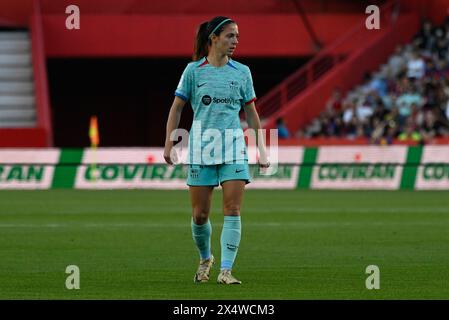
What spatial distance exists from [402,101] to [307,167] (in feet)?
16.8

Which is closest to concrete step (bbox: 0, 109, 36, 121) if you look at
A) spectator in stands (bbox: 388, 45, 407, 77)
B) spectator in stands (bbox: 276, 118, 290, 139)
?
spectator in stands (bbox: 276, 118, 290, 139)

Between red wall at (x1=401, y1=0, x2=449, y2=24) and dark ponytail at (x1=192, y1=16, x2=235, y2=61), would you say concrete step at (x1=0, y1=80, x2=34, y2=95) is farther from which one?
dark ponytail at (x1=192, y1=16, x2=235, y2=61)

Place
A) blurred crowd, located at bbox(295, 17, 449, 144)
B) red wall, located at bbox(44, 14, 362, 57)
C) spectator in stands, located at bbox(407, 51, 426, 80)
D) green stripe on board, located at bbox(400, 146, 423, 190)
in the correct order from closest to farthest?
1. green stripe on board, located at bbox(400, 146, 423, 190)
2. blurred crowd, located at bbox(295, 17, 449, 144)
3. spectator in stands, located at bbox(407, 51, 426, 80)
4. red wall, located at bbox(44, 14, 362, 57)

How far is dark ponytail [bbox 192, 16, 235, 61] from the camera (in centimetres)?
1142

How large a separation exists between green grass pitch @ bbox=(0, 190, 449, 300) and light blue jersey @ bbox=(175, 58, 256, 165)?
114cm

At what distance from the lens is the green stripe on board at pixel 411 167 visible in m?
32.1

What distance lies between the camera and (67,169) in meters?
32.8

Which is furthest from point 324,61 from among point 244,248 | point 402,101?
point 244,248

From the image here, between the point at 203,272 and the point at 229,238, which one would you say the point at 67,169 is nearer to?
the point at 203,272

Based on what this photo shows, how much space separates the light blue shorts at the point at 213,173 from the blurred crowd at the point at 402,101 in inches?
918

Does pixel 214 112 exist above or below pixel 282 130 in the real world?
above

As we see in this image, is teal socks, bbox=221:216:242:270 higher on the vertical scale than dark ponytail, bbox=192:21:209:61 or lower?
lower

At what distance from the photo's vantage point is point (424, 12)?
137 ft

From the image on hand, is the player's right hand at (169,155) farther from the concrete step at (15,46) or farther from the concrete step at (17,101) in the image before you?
the concrete step at (15,46)
